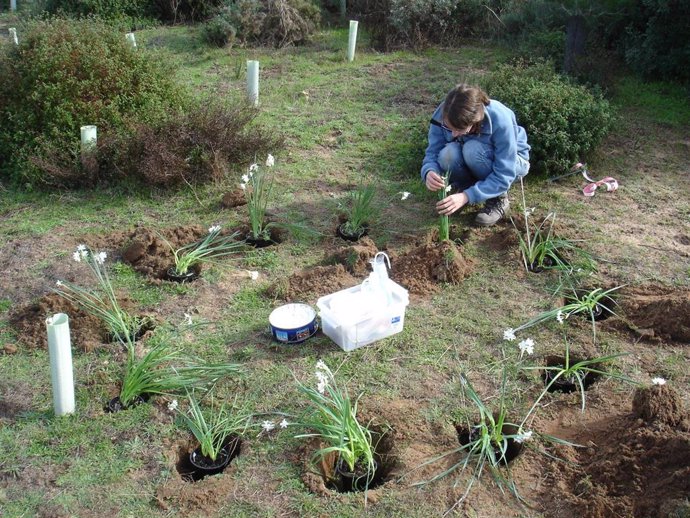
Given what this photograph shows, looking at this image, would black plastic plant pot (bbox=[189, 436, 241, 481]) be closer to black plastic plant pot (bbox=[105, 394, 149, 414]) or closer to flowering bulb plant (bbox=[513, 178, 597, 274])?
black plastic plant pot (bbox=[105, 394, 149, 414])

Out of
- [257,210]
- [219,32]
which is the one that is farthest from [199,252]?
[219,32]

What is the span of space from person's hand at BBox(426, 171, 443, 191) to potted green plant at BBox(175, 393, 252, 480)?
6.86ft

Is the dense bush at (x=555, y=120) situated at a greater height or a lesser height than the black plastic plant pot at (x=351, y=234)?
greater

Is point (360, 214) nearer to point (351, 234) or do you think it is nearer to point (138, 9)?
point (351, 234)

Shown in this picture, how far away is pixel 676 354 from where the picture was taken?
12.3 feet

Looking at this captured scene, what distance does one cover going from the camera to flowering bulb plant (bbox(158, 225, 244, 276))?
4430 millimetres

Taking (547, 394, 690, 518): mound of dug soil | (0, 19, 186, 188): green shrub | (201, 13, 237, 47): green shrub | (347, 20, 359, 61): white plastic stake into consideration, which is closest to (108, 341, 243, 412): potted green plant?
(547, 394, 690, 518): mound of dug soil

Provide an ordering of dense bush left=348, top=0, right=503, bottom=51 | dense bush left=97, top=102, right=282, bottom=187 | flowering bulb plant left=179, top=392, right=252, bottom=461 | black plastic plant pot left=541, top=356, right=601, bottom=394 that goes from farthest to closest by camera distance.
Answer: dense bush left=348, top=0, right=503, bottom=51 → dense bush left=97, top=102, right=282, bottom=187 → black plastic plant pot left=541, top=356, right=601, bottom=394 → flowering bulb plant left=179, top=392, right=252, bottom=461

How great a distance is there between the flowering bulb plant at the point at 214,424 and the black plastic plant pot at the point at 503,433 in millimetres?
1025

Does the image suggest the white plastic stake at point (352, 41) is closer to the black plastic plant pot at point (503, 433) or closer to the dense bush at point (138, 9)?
the dense bush at point (138, 9)

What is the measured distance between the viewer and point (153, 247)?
4672mm

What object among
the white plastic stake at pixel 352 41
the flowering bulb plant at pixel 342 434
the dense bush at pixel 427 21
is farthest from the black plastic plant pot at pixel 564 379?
the dense bush at pixel 427 21

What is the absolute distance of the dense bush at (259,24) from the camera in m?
9.59

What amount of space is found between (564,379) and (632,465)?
727 millimetres
